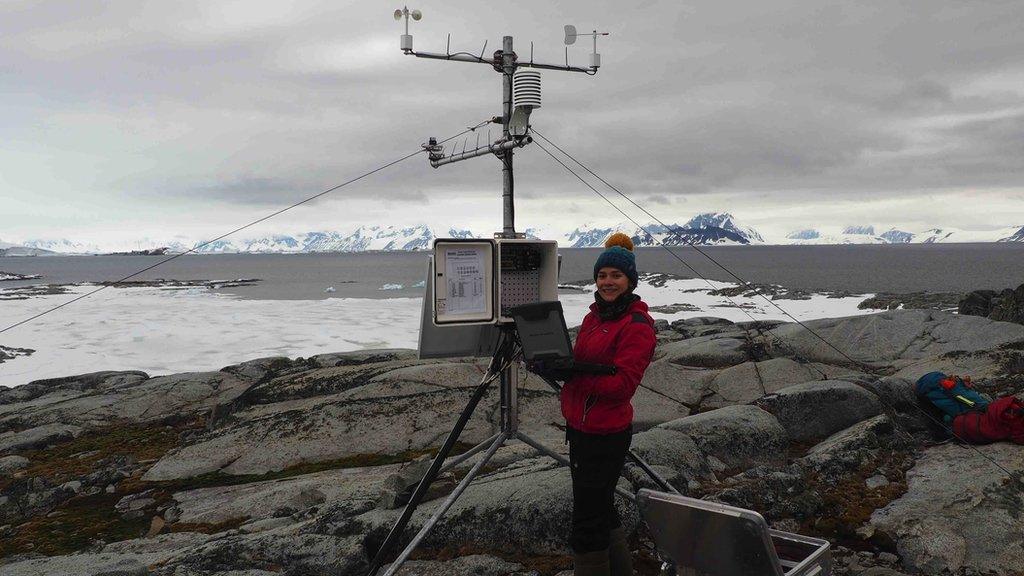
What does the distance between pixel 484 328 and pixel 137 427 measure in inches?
354

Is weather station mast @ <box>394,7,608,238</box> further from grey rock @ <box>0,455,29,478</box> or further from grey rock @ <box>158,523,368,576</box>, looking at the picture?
grey rock @ <box>0,455,29,478</box>

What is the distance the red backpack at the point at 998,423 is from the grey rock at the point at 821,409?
1.40m

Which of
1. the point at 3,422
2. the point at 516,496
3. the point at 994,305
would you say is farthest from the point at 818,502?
the point at 994,305

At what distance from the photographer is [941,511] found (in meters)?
5.74

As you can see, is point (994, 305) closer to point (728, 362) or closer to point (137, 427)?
point (728, 362)

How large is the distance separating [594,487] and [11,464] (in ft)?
31.9

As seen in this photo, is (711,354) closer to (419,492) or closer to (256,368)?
(419,492)

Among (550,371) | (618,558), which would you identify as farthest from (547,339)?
(618,558)

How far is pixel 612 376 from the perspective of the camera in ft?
12.5

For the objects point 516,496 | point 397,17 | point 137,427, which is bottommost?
point 137,427

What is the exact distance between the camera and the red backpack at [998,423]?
22.4 feet

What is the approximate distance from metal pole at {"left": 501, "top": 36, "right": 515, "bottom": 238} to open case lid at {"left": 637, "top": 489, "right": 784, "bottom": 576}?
2.64 meters

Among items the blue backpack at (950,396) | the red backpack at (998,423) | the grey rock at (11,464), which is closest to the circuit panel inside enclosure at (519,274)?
the red backpack at (998,423)

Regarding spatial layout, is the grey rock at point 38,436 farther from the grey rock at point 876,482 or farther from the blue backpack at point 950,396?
the blue backpack at point 950,396
